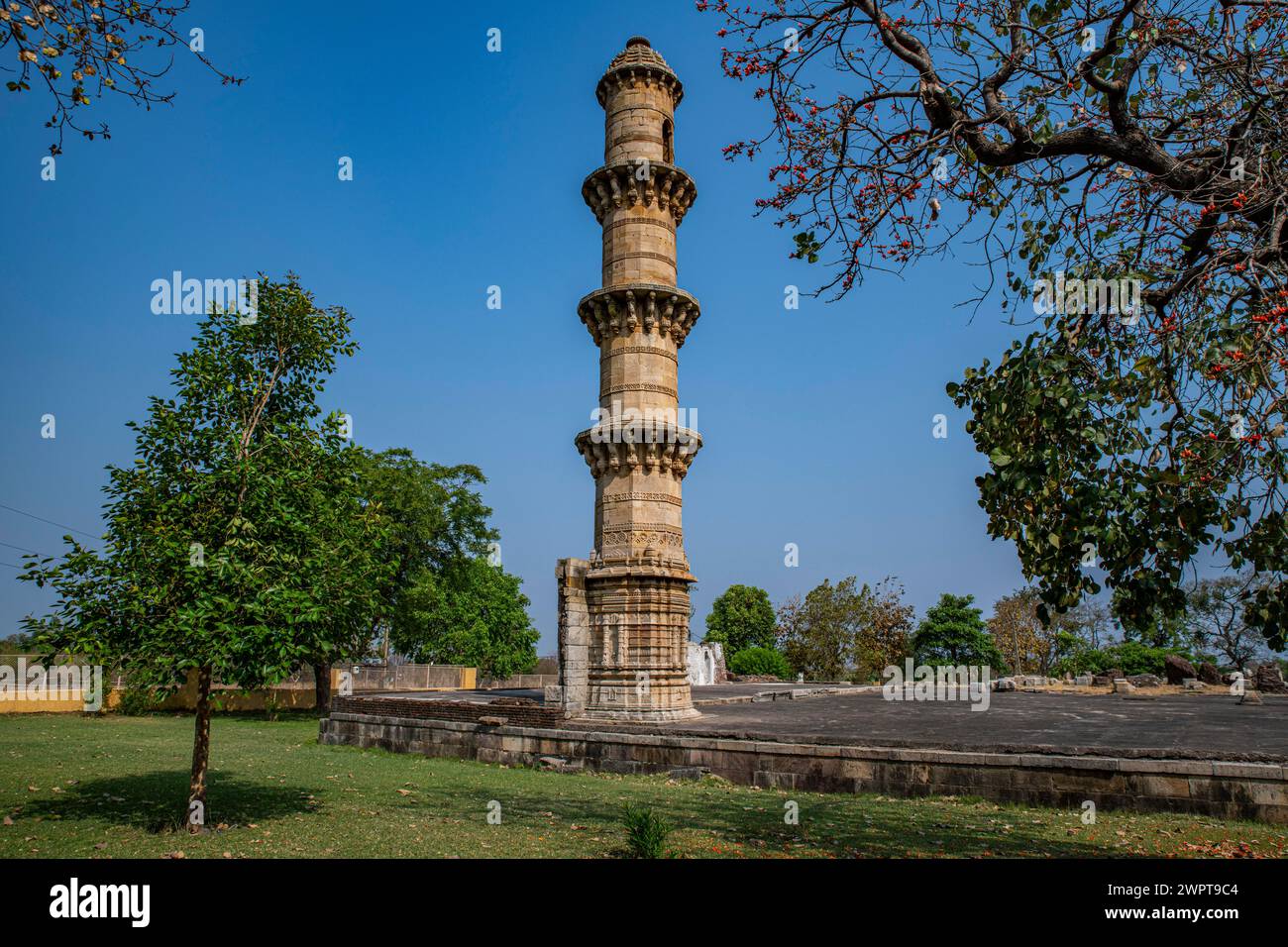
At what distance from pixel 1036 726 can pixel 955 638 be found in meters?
32.3

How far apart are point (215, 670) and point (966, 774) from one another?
9434 millimetres

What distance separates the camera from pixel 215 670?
8789 mm

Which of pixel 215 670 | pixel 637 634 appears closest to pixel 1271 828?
pixel 637 634

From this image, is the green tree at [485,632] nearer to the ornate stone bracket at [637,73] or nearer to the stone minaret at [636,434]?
the stone minaret at [636,434]

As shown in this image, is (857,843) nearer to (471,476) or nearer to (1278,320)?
(1278,320)

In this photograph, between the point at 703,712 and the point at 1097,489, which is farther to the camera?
the point at 703,712

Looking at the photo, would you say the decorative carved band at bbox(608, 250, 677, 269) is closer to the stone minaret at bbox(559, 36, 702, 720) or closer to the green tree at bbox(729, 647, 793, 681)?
the stone minaret at bbox(559, 36, 702, 720)

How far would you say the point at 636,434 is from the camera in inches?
661

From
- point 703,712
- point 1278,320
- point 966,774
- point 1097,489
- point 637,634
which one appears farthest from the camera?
point 703,712

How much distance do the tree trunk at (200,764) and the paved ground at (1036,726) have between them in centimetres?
728

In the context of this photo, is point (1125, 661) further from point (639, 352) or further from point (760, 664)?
point (639, 352)

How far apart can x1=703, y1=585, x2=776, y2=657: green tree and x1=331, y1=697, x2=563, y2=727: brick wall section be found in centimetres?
4446

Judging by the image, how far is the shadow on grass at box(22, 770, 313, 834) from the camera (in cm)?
928

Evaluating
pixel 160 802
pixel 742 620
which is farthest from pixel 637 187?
pixel 742 620
